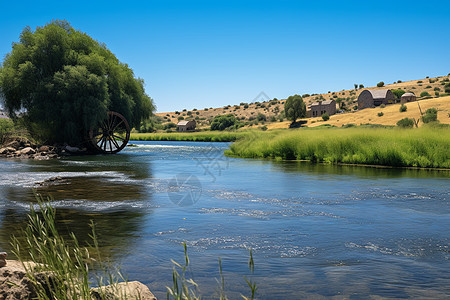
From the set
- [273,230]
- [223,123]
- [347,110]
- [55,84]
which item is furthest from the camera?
[223,123]

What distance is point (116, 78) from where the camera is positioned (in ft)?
138

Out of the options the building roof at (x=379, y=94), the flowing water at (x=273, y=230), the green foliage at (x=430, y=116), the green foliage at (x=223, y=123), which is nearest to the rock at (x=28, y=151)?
the flowing water at (x=273, y=230)

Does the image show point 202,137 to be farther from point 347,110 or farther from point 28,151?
point 28,151

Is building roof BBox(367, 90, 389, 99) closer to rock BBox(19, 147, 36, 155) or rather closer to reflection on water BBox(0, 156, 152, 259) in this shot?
rock BBox(19, 147, 36, 155)

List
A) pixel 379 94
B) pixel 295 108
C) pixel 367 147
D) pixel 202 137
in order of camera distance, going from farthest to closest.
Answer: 1. pixel 379 94
2. pixel 295 108
3. pixel 202 137
4. pixel 367 147

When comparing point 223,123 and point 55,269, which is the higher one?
point 223,123

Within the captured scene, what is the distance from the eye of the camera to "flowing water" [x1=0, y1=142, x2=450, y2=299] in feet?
18.9

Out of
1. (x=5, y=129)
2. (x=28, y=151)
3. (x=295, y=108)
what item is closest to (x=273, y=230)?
(x=28, y=151)

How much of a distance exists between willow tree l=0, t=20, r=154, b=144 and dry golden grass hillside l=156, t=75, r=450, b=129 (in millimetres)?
→ 50844

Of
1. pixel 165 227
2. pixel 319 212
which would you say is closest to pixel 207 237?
pixel 165 227

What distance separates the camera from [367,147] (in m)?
25.0

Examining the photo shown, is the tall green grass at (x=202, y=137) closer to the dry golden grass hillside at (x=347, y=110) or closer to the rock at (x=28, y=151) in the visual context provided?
the dry golden grass hillside at (x=347, y=110)

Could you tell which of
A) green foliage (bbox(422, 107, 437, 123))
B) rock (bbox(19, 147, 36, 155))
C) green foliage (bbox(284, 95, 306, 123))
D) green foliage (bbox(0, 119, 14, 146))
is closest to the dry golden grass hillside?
green foliage (bbox(422, 107, 437, 123))

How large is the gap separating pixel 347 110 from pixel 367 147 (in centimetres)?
7853
